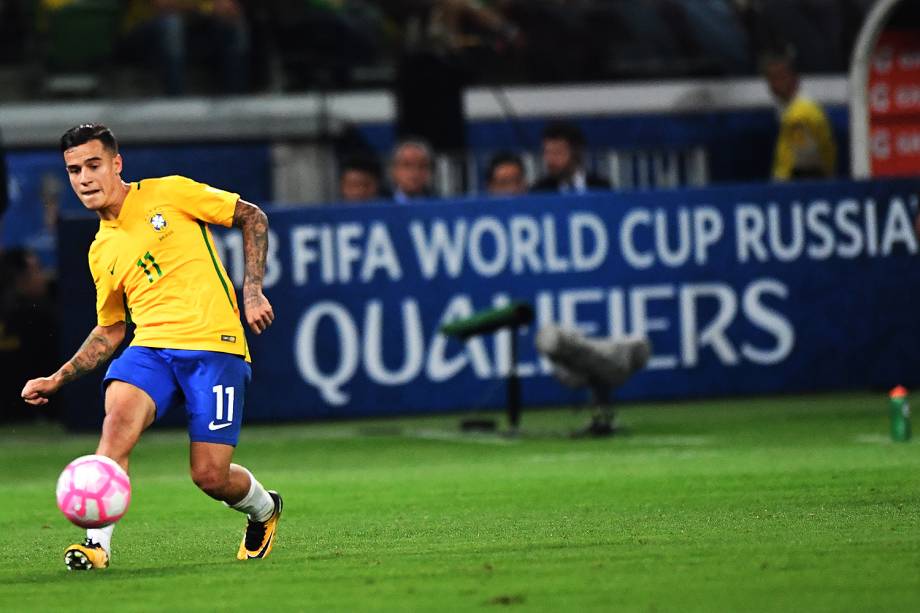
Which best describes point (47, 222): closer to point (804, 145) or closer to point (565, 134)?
point (565, 134)

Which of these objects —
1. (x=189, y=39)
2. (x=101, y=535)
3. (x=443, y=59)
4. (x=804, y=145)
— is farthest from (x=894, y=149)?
(x=101, y=535)

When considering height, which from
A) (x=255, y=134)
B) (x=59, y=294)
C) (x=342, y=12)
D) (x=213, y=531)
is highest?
(x=342, y=12)

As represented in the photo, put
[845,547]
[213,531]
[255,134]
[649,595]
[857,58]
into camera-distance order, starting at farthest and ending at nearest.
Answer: [255,134], [857,58], [213,531], [845,547], [649,595]

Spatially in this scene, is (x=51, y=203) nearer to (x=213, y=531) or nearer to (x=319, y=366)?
(x=319, y=366)

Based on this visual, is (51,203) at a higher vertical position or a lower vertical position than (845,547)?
higher

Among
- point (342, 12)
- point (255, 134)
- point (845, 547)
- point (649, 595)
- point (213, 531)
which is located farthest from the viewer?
point (342, 12)

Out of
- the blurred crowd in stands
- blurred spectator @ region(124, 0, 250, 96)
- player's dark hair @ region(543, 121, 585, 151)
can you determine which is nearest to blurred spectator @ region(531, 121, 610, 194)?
player's dark hair @ region(543, 121, 585, 151)

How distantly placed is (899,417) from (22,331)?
29.8 feet

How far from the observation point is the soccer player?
8781 millimetres

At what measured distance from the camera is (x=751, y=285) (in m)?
18.5

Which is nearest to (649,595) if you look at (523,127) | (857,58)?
(857,58)

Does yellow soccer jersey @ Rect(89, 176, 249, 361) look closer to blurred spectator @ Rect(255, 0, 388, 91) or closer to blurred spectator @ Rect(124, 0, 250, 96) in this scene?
blurred spectator @ Rect(124, 0, 250, 96)

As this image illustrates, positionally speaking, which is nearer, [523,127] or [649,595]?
[649,595]

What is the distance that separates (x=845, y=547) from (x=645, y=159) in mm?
14089
